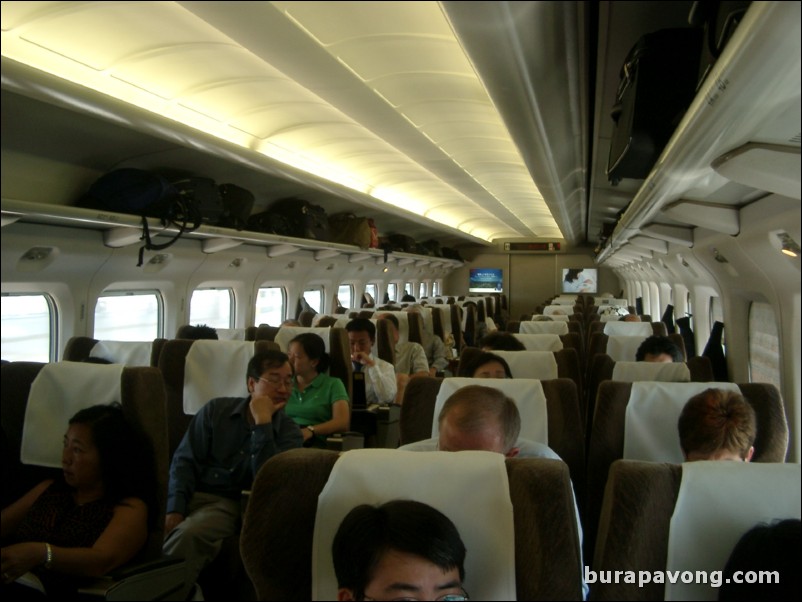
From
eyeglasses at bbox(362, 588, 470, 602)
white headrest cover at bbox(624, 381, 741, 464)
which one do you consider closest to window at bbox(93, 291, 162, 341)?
eyeglasses at bbox(362, 588, 470, 602)

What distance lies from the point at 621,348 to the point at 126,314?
18.7 feet

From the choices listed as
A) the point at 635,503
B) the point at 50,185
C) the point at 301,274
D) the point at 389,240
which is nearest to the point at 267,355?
the point at 635,503

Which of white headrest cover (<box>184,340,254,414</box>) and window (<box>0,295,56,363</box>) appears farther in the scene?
white headrest cover (<box>184,340,254,414</box>)

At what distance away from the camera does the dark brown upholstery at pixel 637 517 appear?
1.45 meters

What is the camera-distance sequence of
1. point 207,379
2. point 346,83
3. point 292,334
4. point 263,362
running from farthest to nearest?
point 292,334
point 263,362
point 207,379
point 346,83

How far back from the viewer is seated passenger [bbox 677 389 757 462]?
224 centimetres

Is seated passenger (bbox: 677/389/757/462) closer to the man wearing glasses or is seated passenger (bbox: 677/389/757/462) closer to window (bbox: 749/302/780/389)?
window (bbox: 749/302/780/389)

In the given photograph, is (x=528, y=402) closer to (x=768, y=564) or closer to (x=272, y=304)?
(x=768, y=564)

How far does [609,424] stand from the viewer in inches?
121

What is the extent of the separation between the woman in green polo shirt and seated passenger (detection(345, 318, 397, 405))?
1.11 meters

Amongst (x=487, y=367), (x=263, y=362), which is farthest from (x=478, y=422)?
(x=487, y=367)

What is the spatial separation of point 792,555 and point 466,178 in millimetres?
6399

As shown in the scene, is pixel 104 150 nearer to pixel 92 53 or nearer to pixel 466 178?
pixel 92 53

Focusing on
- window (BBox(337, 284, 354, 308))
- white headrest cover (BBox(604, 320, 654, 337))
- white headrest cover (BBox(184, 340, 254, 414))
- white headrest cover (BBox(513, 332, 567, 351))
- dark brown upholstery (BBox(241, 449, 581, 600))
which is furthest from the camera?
window (BBox(337, 284, 354, 308))
